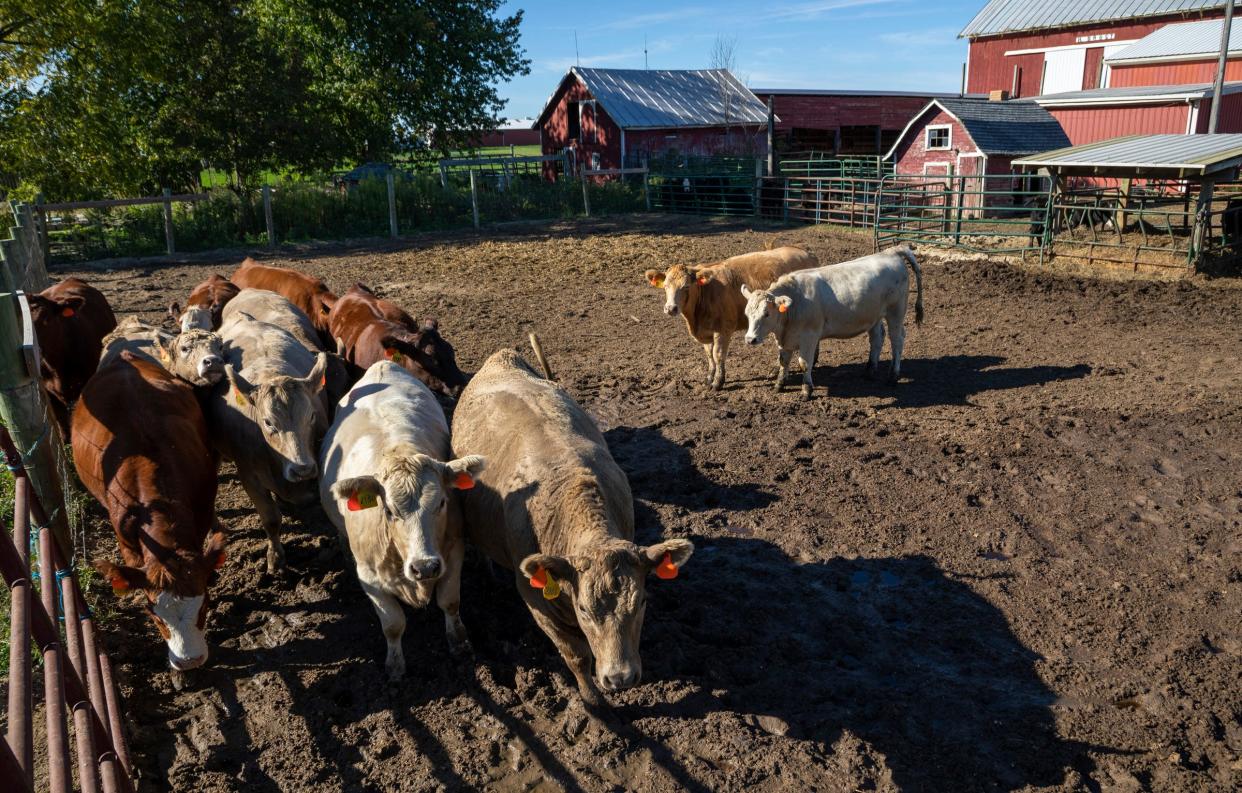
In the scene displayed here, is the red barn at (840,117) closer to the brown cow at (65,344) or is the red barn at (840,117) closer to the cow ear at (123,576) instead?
the brown cow at (65,344)

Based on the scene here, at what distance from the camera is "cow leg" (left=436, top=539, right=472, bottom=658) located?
454 cm

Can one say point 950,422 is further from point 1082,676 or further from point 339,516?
point 339,516

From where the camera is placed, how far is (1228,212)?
13453 mm

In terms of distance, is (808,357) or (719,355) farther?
(719,355)

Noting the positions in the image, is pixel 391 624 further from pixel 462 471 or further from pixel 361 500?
pixel 462 471

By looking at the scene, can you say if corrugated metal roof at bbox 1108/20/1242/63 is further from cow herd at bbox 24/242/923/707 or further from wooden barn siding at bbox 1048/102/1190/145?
cow herd at bbox 24/242/923/707

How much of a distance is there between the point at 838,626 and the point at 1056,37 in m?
39.6

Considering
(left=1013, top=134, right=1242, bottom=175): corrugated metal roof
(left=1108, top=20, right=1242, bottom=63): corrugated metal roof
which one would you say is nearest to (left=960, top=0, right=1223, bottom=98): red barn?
(left=1108, top=20, right=1242, bottom=63): corrugated metal roof

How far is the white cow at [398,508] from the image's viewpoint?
4148 mm

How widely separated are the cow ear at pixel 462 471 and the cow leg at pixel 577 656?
0.79 meters

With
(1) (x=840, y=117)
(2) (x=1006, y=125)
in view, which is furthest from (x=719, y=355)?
(1) (x=840, y=117)

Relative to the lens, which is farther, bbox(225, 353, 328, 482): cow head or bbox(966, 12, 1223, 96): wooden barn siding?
bbox(966, 12, 1223, 96): wooden barn siding

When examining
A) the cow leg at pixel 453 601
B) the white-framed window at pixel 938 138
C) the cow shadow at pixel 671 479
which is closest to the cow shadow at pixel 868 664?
the cow shadow at pixel 671 479

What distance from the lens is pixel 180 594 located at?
4.14 meters
